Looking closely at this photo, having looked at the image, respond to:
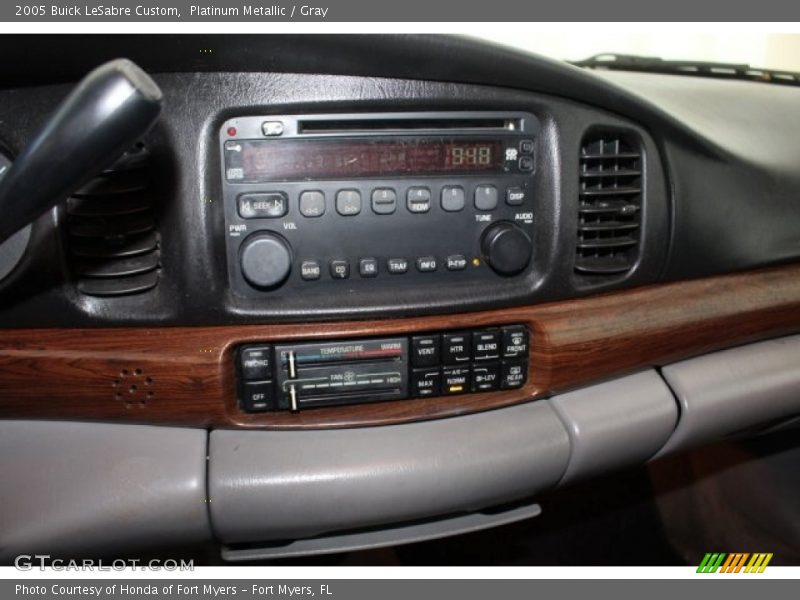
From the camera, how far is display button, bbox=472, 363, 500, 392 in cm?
83

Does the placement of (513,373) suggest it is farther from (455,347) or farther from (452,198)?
(452,198)

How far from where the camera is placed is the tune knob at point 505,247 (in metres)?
0.77

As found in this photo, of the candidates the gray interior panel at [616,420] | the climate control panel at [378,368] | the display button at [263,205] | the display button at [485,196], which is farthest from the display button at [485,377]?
the display button at [263,205]

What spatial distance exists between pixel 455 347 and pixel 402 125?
0.27m

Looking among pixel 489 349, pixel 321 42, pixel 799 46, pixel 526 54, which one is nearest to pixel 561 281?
pixel 489 349

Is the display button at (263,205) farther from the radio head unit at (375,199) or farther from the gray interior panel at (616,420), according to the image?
the gray interior panel at (616,420)

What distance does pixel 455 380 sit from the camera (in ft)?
2.68

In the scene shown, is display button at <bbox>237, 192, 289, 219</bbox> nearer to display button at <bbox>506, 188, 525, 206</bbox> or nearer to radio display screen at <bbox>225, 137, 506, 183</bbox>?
radio display screen at <bbox>225, 137, 506, 183</bbox>

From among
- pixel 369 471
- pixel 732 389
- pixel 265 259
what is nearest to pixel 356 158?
pixel 265 259

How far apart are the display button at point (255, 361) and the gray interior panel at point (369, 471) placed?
0.07m

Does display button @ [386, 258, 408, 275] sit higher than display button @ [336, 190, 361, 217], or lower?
lower

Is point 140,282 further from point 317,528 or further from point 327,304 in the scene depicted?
point 317,528

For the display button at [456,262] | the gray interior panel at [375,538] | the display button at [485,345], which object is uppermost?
the display button at [456,262]

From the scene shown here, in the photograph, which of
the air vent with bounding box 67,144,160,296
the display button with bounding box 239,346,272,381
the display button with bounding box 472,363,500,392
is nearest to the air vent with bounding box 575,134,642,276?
the display button with bounding box 472,363,500,392
